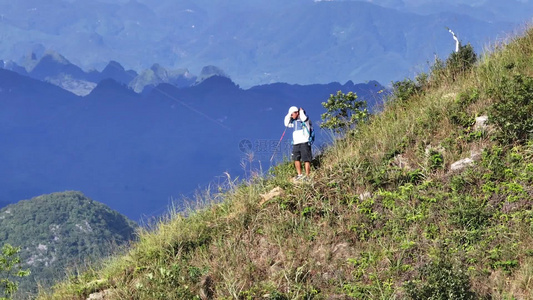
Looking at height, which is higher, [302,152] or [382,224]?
[302,152]

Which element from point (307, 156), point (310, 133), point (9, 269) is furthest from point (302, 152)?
point (9, 269)

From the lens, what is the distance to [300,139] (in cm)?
954

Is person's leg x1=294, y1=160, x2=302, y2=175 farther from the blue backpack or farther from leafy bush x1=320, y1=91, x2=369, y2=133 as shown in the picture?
leafy bush x1=320, y1=91, x2=369, y2=133

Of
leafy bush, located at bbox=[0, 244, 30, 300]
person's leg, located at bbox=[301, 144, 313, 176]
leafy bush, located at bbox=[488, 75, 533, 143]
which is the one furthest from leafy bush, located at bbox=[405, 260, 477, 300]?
leafy bush, located at bbox=[0, 244, 30, 300]

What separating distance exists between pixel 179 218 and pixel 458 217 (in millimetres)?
4623

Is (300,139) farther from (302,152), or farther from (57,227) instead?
(57,227)

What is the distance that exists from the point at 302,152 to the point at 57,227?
141315mm

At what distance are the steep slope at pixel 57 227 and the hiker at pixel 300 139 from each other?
12520 cm

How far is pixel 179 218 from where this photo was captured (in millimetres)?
9352

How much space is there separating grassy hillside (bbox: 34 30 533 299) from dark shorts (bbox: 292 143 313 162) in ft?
1.06

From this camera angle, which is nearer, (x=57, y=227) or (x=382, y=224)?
(x=382, y=224)

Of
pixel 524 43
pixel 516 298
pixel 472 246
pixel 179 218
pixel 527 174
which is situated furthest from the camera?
pixel 524 43

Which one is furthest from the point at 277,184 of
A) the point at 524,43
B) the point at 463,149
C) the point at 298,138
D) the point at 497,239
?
the point at 524,43

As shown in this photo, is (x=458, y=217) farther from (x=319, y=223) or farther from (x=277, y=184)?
(x=277, y=184)
